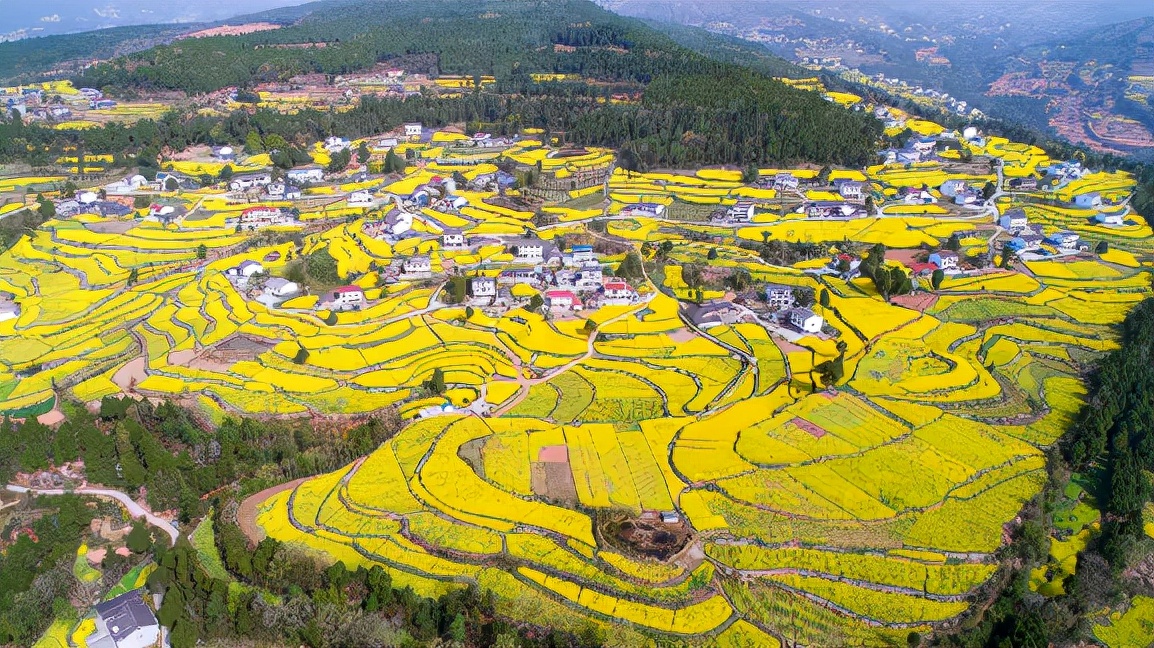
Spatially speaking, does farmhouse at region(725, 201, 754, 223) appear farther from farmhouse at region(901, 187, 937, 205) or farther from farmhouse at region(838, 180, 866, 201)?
farmhouse at region(901, 187, 937, 205)

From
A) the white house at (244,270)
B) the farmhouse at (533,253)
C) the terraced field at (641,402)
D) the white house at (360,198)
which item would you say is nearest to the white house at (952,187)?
the terraced field at (641,402)

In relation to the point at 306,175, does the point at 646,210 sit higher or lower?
lower

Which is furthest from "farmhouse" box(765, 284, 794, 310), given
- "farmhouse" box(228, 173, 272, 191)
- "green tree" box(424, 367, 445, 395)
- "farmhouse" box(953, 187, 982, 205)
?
"farmhouse" box(228, 173, 272, 191)

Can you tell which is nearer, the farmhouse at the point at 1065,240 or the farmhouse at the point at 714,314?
the farmhouse at the point at 714,314

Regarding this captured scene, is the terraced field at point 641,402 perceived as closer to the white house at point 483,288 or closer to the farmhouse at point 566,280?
the white house at point 483,288

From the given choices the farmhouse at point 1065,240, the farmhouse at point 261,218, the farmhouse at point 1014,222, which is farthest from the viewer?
the farmhouse at point 261,218

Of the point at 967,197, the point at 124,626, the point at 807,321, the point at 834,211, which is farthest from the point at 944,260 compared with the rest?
the point at 124,626

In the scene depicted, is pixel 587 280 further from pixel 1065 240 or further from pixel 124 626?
pixel 1065 240
